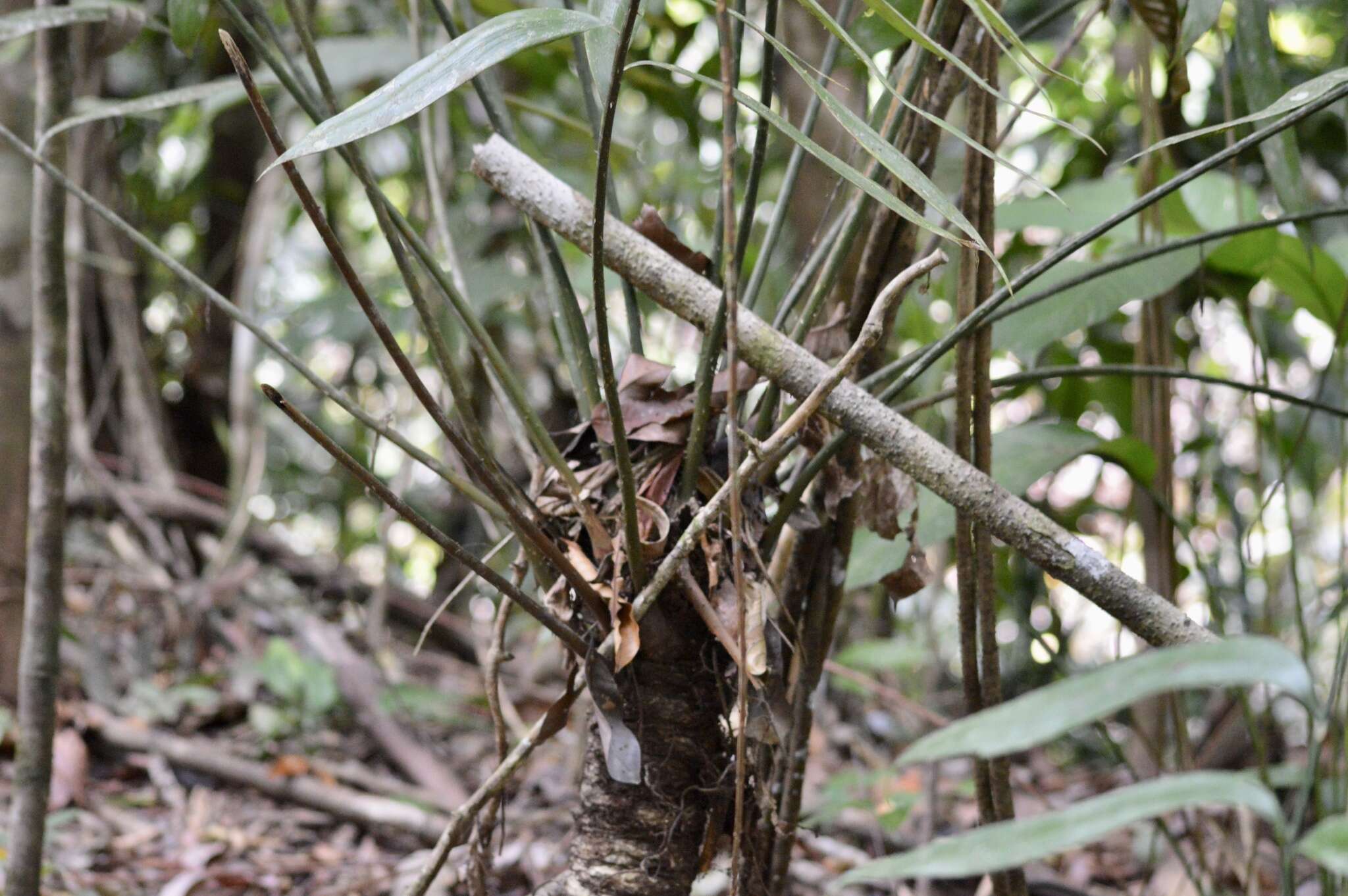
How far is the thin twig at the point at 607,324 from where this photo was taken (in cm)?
36

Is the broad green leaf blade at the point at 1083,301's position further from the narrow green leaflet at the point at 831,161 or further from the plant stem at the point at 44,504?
the plant stem at the point at 44,504

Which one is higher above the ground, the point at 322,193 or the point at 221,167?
the point at 221,167

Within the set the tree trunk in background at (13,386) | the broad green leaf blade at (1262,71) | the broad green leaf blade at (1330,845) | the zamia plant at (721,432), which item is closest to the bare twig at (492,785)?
the zamia plant at (721,432)

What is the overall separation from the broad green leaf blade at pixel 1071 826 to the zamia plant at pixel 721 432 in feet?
0.59

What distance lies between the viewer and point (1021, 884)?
23.1 inches

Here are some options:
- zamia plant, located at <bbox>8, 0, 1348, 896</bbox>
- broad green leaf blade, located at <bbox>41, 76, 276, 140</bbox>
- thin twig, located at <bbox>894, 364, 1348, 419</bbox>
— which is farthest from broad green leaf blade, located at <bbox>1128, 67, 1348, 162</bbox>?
broad green leaf blade, located at <bbox>41, 76, 276, 140</bbox>

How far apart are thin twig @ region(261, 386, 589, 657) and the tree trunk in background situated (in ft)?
3.25

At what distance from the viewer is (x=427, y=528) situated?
48 centimetres

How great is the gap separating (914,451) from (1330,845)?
10.9 inches

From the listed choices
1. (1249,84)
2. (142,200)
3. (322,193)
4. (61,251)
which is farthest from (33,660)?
(142,200)

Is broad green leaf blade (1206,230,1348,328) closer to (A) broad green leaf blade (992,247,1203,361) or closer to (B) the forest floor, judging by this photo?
(A) broad green leaf blade (992,247,1203,361)

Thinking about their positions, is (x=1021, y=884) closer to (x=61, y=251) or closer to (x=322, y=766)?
(x=61, y=251)

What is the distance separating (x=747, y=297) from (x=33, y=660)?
0.52 m

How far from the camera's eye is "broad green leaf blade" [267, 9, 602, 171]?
345 millimetres
